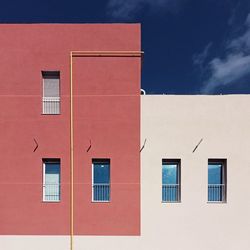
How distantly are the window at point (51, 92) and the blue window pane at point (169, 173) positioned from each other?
4.86 m

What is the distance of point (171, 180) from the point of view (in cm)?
1140

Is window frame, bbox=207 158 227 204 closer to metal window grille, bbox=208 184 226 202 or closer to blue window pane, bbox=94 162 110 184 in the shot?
metal window grille, bbox=208 184 226 202

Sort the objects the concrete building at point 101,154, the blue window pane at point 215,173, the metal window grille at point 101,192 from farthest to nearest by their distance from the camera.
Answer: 1. the blue window pane at point 215,173
2. the metal window grille at point 101,192
3. the concrete building at point 101,154

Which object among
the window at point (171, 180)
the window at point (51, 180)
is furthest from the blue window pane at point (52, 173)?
the window at point (171, 180)

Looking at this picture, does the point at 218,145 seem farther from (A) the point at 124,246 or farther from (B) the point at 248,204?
(A) the point at 124,246

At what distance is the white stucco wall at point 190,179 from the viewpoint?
427 inches

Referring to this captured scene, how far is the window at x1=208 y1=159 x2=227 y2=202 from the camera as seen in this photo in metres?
11.3

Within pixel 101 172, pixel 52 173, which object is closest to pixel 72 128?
pixel 52 173

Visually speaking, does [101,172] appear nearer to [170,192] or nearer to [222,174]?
[170,192]

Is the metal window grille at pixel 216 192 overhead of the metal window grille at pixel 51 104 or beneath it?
beneath

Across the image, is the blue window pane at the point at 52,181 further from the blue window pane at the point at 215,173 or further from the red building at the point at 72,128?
the blue window pane at the point at 215,173

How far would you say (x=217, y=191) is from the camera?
11.4m

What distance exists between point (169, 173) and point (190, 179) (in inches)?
33.7

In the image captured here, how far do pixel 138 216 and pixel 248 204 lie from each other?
14.3 ft
